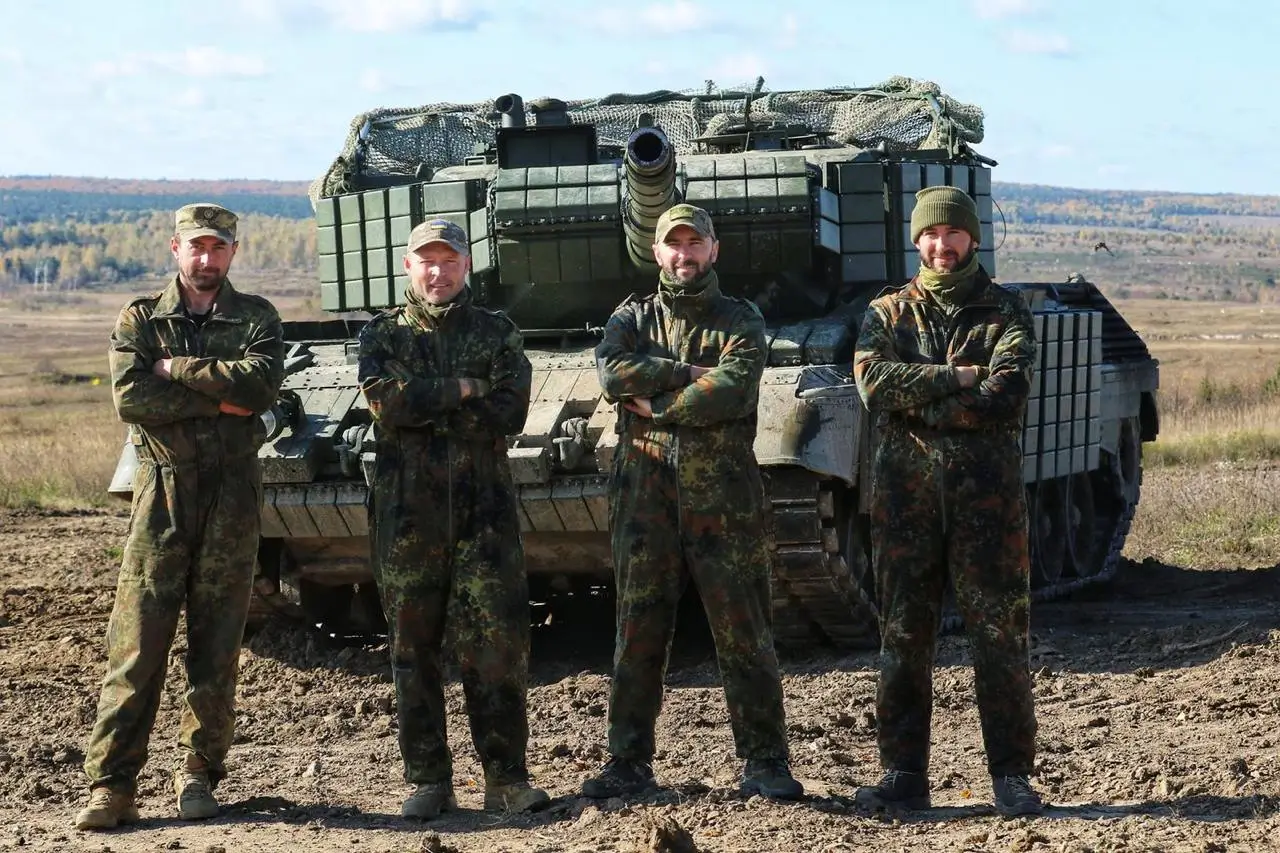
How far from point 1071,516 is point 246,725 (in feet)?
23.1

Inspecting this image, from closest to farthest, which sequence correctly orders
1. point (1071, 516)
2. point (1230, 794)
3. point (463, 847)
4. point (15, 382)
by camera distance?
point (463, 847), point (1230, 794), point (1071, 516), point (15, 382)

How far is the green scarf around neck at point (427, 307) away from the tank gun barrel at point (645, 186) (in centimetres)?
277

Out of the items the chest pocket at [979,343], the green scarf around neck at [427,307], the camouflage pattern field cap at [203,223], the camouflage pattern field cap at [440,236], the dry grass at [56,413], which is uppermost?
the camouflage pattern field cap at [203,223]

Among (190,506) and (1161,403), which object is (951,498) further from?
(1161,403)

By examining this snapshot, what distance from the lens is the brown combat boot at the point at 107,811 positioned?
7.14 m

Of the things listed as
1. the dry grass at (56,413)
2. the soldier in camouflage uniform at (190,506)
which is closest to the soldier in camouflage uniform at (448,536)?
the soldier in camouflage uniform at (190,506)

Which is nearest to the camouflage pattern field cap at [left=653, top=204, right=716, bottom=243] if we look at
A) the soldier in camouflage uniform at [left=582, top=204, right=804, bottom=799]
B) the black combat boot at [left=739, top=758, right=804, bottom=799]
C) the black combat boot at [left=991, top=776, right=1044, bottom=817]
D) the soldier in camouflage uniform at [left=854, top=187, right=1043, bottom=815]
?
the soldier in camouflage uniform at [left=582, top=204, right=804, bottom=799]

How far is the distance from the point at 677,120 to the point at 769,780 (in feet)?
24.3

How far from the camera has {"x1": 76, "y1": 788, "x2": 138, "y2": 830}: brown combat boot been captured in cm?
714

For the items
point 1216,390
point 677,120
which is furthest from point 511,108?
point 1216,390

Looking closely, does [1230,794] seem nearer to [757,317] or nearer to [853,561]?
[757,317]

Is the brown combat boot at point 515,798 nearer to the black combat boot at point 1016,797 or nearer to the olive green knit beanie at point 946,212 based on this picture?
the black combat boot at point 1016,797

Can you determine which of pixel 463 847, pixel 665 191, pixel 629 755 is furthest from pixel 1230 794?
pixel 665 191

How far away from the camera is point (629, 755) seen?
723 cm
